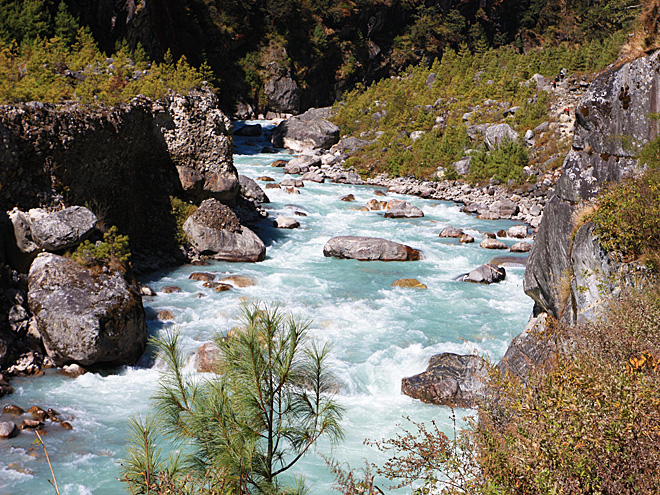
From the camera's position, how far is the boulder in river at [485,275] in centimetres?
1670

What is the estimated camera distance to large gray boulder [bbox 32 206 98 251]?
12180 mm

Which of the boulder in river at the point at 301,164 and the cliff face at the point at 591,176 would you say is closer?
the cliff face at the point at 591,176

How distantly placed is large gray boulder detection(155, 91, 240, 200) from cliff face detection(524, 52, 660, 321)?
522 inches

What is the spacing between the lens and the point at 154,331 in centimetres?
1284

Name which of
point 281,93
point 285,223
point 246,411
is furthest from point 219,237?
point 281,93

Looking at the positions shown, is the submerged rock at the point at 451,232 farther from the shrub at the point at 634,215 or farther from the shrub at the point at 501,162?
the shrub at the point at 634,215

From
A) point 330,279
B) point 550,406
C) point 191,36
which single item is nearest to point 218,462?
point 550,406

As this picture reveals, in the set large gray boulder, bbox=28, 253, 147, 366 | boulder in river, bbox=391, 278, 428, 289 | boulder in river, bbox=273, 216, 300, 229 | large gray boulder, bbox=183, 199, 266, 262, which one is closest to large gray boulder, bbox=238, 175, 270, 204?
boulder in river, bbox=273, 216, 300, 229

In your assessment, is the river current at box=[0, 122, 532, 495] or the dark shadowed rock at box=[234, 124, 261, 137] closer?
the river current at box=[0, 122, 532, 495]

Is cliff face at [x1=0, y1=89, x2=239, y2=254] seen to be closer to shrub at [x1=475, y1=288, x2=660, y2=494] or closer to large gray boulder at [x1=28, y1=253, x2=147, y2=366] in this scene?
large gray boulder at [x1=28, y1=253, x2=147, y2=366]

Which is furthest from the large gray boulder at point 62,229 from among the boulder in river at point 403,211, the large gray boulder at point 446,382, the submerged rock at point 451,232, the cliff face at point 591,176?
the boulder in river at point 403,211

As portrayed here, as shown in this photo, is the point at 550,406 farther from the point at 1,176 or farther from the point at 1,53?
the point at 1,53

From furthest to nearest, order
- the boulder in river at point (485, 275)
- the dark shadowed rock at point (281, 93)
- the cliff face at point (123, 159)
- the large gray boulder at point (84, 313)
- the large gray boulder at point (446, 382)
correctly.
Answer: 1. the dark shadowed rock at point (281, 93)
2. the boulder in river at point (485, 275)
3. the cliff face at point (123, 159)
4. the large gray boulder at point (84, 313)
5. the large gray boulder at point (446, 382)

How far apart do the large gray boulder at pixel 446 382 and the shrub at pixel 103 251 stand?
7423mm
